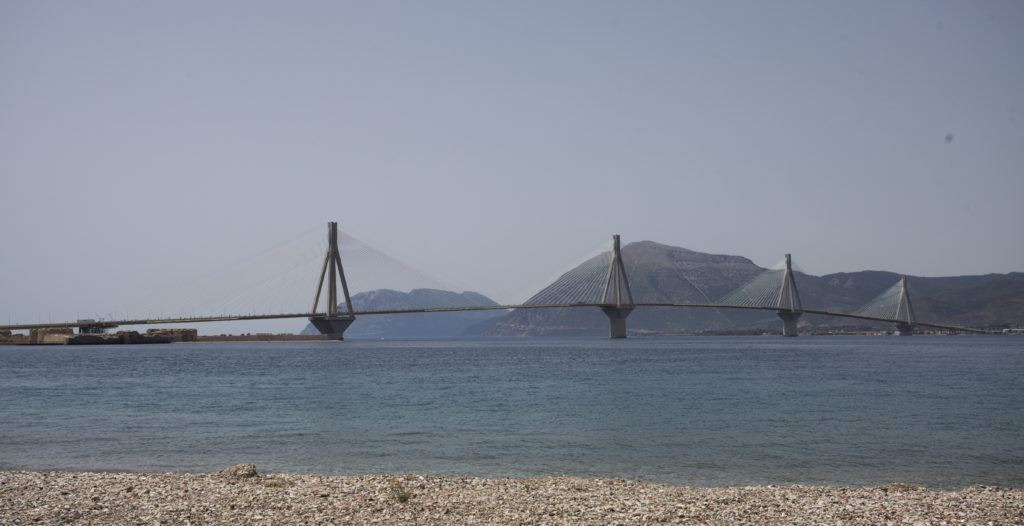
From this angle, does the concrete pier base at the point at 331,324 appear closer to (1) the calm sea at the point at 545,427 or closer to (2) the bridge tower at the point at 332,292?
(2) the bridge tower at the point at 332,292

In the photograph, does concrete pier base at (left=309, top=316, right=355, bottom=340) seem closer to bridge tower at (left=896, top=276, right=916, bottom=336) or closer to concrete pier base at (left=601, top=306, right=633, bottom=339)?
concrete pier base at (left=601, top=306, right=633, bottom=339)

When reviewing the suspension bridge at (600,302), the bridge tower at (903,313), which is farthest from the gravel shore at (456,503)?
the bridge tower at (903,313)

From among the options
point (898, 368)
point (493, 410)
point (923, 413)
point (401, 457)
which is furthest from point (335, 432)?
point (898, 368)

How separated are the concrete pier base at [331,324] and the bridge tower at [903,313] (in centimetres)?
9385

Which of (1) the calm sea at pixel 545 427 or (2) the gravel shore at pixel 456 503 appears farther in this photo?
(1) the calm sea at pixel 545 427

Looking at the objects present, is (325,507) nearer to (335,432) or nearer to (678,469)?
(678,469)

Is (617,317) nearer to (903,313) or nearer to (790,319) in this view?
(790,319)

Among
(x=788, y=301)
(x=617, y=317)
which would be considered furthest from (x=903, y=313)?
(x=617, y=317)

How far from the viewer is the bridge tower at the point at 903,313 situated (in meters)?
142

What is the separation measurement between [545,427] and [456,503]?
10485 mm

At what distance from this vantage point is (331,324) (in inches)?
3907

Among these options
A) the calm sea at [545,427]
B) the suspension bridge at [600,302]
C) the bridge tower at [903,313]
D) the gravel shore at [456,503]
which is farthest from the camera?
the bridge tower at [903,313]

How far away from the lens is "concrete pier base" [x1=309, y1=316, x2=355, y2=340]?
97.4m

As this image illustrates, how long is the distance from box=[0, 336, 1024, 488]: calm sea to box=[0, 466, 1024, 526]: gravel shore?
2.68m
